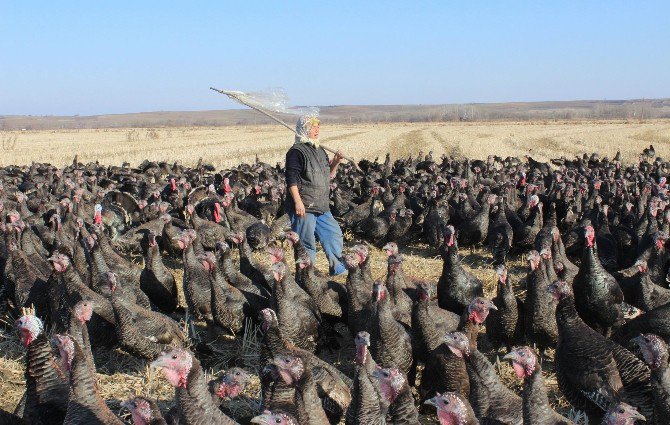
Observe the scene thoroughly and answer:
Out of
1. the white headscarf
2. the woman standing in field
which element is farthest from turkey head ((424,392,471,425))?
the white headscarf

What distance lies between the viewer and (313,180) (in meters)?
9.21

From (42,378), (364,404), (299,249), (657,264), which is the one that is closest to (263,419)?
(364,404)

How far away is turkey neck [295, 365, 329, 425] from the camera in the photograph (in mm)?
4582

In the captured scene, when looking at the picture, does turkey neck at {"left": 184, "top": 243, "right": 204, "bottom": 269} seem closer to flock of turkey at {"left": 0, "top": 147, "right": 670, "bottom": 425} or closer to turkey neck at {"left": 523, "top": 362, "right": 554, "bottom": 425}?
flock of turkey at {"left": 0, "top": 147, "right": 670, "bottom": 425}

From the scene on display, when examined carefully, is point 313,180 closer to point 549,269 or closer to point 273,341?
point 549,269

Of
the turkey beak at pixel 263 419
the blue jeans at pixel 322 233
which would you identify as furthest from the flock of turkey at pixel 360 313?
the blue jeans at pixel 322 233

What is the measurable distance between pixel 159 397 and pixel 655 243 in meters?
6.99

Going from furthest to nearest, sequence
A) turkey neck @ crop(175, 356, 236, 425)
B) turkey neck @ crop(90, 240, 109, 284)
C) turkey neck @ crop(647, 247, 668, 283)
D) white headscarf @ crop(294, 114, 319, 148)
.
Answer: white headscarf @ crop(294, 114, 319, 148) → turkey neck @ crop(647, 247, 668, 283) → turkey neck @ crop(90, 240, 109, 284) → turkey neck @ crop(175, 356, 236, 425)

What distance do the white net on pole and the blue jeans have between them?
1.49 metres

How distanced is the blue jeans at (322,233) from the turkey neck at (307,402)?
469 centimetres

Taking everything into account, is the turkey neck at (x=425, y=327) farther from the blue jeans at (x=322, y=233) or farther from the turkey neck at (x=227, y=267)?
the blue jeans at (x=322, y=233)

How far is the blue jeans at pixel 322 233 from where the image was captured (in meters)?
9.38

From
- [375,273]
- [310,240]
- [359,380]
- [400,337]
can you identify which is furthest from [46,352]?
[375,273]

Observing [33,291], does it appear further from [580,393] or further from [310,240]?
[580,393]
